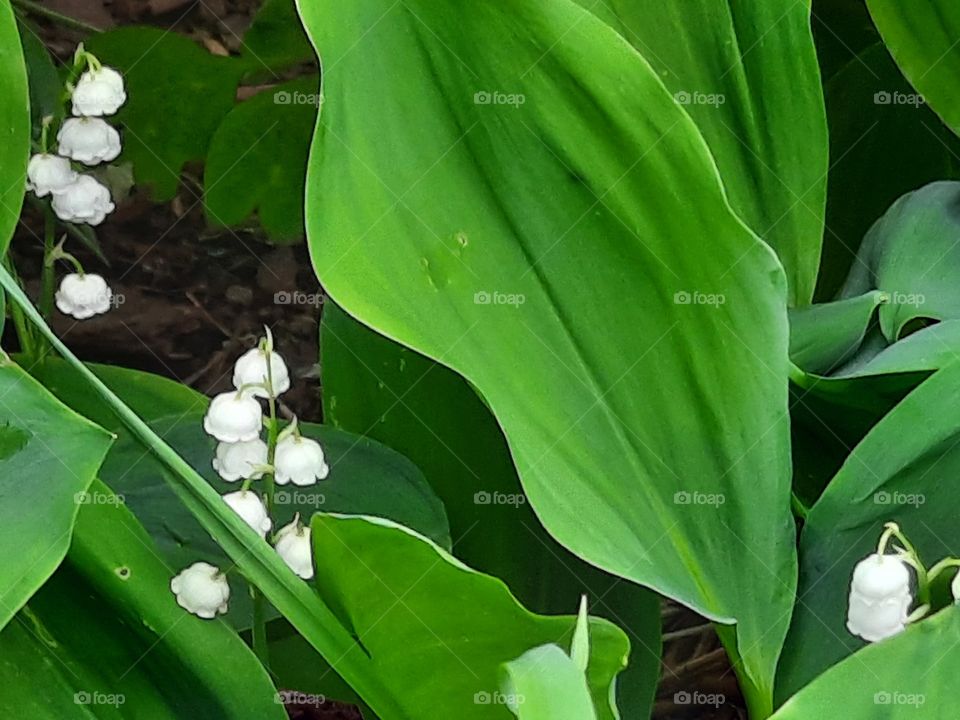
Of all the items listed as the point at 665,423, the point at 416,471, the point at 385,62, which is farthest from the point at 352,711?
the point at 385,62

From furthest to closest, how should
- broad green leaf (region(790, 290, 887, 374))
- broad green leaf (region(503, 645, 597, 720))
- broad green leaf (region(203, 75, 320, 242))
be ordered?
1. broad green leaf (region(203, 75, 320, 242))
2. broad green leaf (region(790, 290, 887, 374))
3. broad green leaf (region(503, 645, 597, 720))

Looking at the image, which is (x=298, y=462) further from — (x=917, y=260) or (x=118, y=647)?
(x=917, y=260)

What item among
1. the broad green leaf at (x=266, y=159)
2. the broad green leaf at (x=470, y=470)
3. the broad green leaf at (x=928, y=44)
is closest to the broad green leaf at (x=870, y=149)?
the broad green leaf at (x=928, y=44)

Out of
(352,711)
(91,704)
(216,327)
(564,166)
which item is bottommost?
(352,711)

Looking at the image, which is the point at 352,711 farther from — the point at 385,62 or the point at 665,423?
the point at 385,62

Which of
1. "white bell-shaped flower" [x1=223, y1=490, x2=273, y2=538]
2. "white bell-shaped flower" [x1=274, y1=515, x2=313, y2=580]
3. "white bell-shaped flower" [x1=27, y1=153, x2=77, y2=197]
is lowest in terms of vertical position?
"white bell-shaped flower" [x1=274, y1=515, x2=313, y2=580]

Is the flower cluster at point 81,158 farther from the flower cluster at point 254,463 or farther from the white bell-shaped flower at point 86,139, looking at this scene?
the flower cluster at point 254,463

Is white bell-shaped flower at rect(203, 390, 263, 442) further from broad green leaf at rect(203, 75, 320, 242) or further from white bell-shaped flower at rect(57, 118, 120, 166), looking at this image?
broad green leaf at rect(203, 75, 320, 242)

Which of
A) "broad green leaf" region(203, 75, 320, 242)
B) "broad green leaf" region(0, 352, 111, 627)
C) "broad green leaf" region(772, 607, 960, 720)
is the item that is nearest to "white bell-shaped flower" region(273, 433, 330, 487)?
"broad green leaf" region(0, 352, 111, 627)
